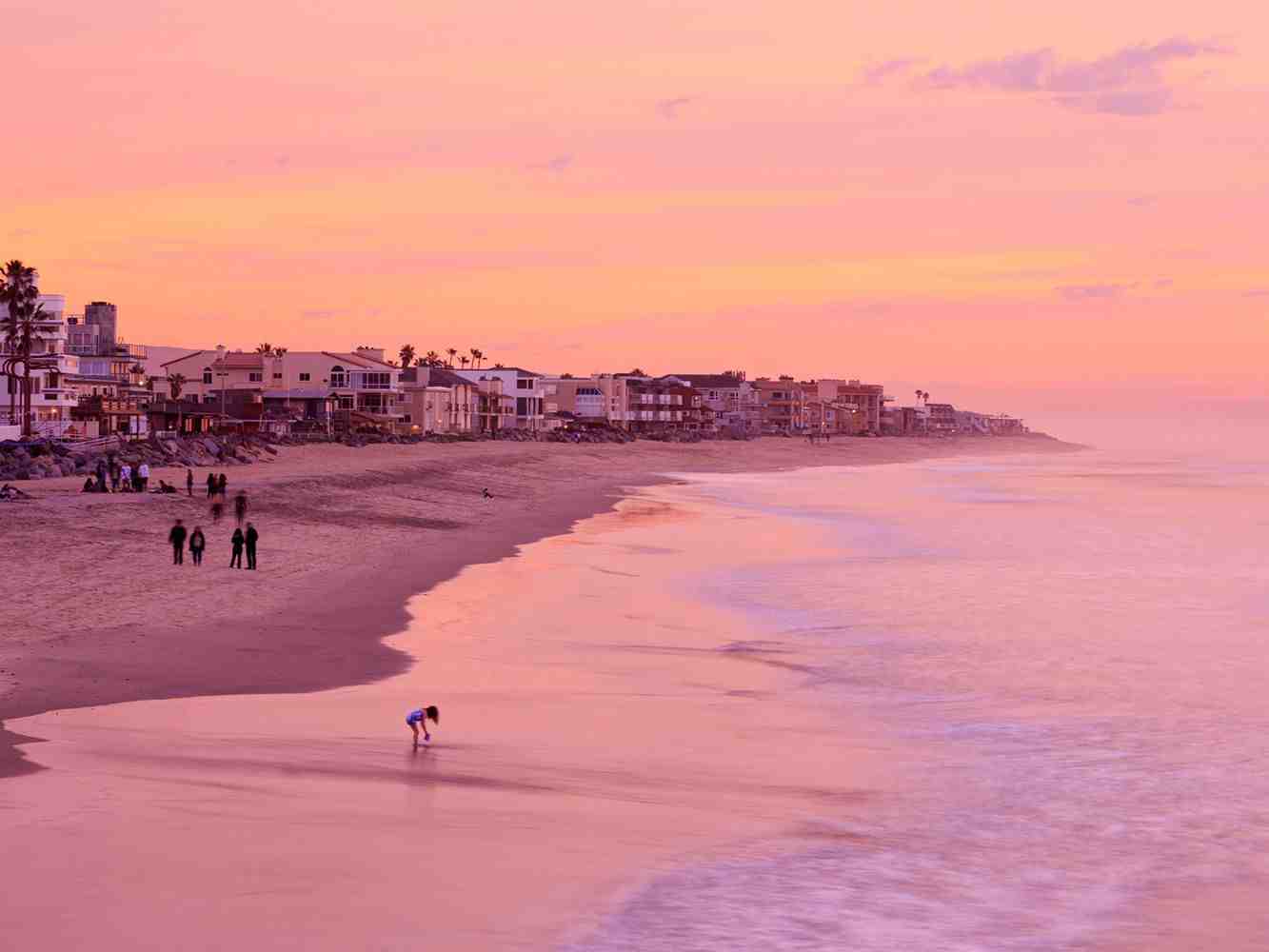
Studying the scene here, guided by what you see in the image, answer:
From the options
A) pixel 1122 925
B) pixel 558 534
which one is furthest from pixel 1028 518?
pixel 1122 925

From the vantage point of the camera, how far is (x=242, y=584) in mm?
32281

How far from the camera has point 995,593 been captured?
40.0 m

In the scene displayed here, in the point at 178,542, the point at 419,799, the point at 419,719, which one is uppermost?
the point at 178,542

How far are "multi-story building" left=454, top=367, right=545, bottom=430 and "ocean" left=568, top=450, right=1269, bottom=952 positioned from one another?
138895mm

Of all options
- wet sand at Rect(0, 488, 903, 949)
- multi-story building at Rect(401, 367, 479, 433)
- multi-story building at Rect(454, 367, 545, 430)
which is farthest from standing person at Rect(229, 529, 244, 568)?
multi-story building at Rect(454, 367, 545, 430)

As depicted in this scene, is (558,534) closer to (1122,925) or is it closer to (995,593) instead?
(995,593)

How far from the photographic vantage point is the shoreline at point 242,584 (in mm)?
22125

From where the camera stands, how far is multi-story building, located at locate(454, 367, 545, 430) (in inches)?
7515

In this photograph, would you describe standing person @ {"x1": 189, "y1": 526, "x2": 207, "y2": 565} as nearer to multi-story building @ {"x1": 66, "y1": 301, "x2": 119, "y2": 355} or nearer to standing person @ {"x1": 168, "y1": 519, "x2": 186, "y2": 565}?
standing person @ {"x1": 168, "y1": 519, "x2": 186, "y2": 565}

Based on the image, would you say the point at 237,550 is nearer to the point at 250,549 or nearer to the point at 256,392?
the point at 250,549

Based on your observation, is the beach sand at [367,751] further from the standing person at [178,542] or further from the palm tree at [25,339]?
the palm tree at [25,339]

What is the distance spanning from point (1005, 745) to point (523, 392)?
176 metres

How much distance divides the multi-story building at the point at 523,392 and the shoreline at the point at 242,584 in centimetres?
11914

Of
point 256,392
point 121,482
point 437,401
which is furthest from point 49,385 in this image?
point 121,482
